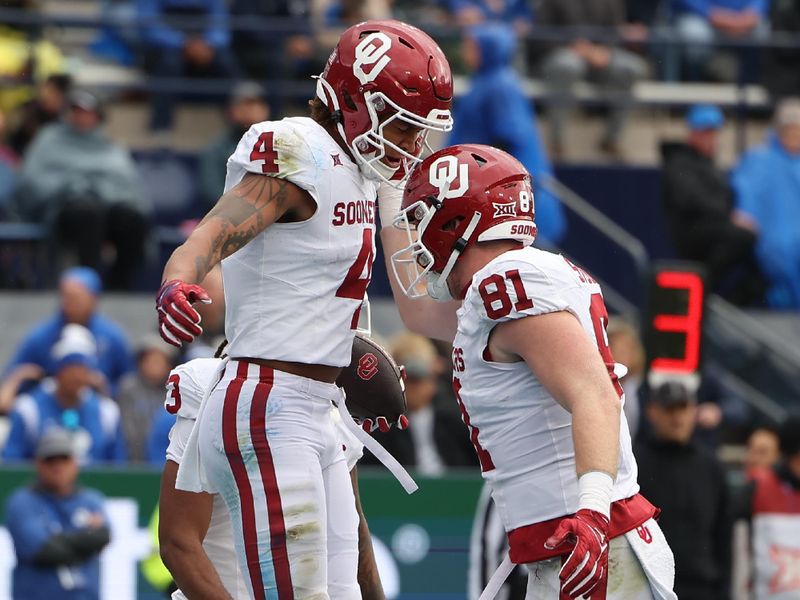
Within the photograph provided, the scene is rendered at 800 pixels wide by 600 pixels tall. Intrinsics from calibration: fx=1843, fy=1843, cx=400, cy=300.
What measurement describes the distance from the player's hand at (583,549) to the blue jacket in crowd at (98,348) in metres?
6.67

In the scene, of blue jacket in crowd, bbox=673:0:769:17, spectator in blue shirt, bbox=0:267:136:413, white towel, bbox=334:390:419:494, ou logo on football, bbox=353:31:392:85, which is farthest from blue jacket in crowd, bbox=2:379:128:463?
blue jacket in crowd, bbox=673:0:769:17

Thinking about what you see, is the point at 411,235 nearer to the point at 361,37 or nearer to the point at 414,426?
the point at 361,37

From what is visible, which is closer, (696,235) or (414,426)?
(414,426)

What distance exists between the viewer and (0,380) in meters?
11.4

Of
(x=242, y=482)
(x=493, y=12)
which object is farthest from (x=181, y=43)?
(x=242, y=482)

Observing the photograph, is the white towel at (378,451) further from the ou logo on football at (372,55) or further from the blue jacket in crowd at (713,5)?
the blue jacket in crowd at (713,5)

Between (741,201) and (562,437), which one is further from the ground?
(562,437)

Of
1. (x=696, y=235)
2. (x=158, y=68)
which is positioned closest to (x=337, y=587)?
(x=696, y=235)

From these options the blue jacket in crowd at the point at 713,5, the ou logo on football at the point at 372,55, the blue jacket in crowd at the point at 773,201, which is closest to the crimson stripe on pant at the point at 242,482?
the ou logo on football at the point at 372,55

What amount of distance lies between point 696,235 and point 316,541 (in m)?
8.03

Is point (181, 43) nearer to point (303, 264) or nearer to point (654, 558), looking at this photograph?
point (303, 264)

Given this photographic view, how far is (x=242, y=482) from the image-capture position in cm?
548

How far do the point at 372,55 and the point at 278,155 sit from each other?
45cm

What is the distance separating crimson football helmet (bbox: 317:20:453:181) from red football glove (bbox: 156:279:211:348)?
0.92m
